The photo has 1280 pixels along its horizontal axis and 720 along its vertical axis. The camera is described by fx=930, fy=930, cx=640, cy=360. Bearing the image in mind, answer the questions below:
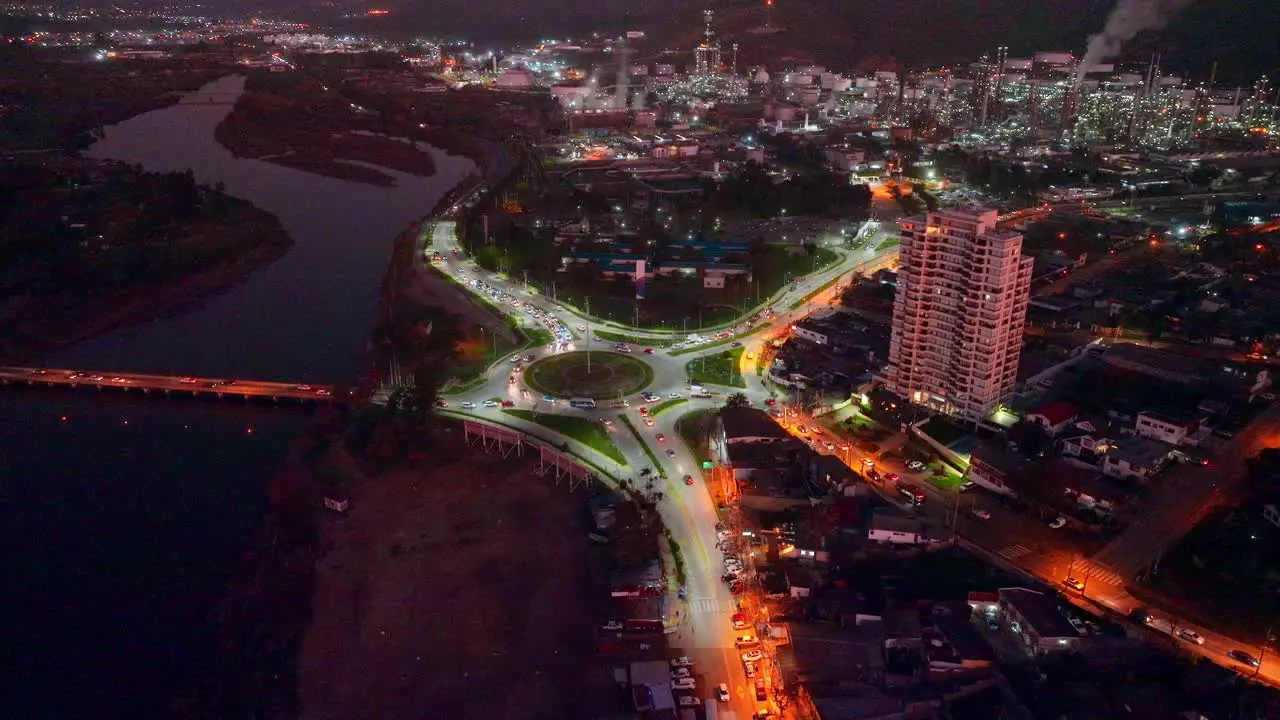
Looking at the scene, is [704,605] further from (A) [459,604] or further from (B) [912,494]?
(B) [912,494]

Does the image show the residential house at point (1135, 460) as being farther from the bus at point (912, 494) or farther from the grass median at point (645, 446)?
the grass median at point (645, 446)

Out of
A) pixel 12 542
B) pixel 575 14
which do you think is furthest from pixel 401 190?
pixel 575 14

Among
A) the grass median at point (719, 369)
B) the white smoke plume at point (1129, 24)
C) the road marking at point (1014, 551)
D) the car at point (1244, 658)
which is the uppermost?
the white smoke plume at point (1129, 24)

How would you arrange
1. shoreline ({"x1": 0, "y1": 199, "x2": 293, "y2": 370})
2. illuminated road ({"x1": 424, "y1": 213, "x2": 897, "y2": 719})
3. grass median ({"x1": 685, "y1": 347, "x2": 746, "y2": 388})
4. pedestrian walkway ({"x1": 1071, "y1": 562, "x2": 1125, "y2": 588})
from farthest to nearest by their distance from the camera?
shoreline ({"x1": 0, "y1": 199, "x2": 293, "y2": 370})
grass median ({"x1": 685, "y1": 347, "x2": 746, "y2": 388})
pedestrian walkway ({"x1": 1071, "y1": 562, "x2": 1125, "y2": 588})
illuminated road ({"x1": 424, "y1": 213, "x2": 897, "y2": 719})

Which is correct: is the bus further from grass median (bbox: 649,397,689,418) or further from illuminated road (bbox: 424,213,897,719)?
grass median (bbox: 649,397,689,418)

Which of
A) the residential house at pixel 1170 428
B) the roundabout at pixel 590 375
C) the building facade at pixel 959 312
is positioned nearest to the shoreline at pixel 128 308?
the roundabout at pixel 590 375

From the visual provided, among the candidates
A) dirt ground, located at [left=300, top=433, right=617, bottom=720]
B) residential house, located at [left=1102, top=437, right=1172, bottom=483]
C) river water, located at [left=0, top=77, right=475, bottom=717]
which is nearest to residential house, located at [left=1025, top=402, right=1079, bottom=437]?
residential house, located at [left=1102, top=437, right=1172, bottom=483]

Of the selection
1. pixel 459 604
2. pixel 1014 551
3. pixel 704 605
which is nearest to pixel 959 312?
pixel 1014 551
